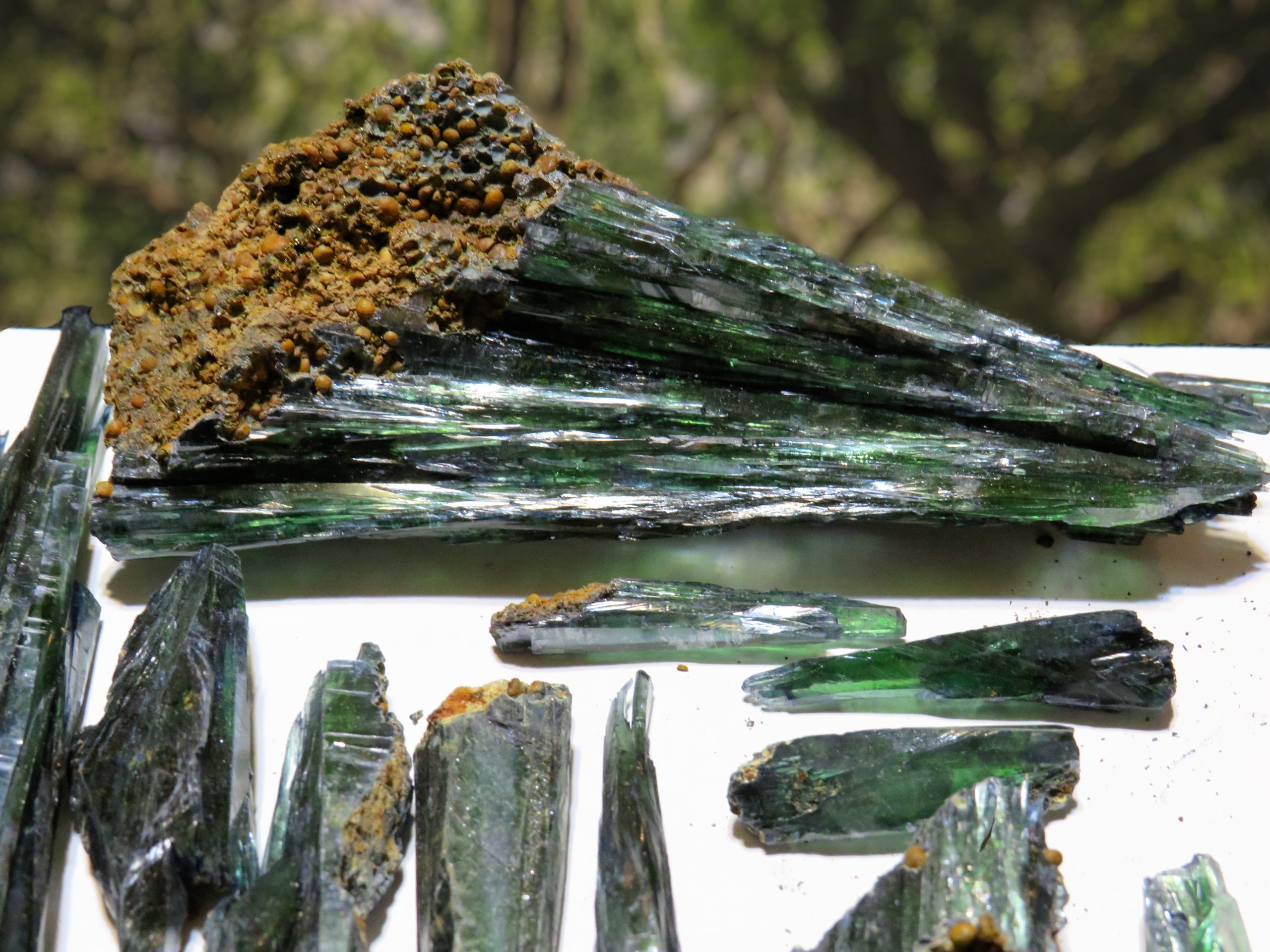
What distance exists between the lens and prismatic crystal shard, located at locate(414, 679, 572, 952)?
1426 mm

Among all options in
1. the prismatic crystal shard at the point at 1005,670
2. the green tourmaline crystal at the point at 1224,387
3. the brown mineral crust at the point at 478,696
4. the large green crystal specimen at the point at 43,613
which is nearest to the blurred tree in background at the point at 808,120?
the green tourmaline crystal at the point at 1224,387

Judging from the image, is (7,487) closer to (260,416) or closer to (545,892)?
(260,416)

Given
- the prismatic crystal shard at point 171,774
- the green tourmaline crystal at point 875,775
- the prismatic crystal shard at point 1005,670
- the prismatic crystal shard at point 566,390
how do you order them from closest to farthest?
1. the prismatic crystal shard at point 171,774
2. the green tourmaline crystal at point 875,775
3. the prismatic crystal shard at point 1005,670
4. the prismatic crystal shard at point 566,390

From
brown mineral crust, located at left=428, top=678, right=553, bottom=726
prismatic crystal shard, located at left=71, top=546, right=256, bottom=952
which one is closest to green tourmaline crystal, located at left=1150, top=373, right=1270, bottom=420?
brown mineral crust, located at left=428, top=678, right=553, bottom=726

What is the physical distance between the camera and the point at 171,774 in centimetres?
151

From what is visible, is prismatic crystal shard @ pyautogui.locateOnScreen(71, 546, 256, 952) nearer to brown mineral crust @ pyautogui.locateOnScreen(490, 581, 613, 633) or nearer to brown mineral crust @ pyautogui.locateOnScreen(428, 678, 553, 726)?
brown mineral crust @ pyautogui.locateOnScreen(428, 678, 553, 726)

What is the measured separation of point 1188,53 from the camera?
130 inches

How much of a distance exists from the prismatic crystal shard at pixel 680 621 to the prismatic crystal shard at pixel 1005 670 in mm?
64

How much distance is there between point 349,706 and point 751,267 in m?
1.04

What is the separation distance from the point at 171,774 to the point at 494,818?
1.54 feet

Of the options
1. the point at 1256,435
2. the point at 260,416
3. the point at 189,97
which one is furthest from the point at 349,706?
the point at 189,97

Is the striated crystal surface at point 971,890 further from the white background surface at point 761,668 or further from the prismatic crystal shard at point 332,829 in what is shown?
the prismatic crystal shard at point 332,829

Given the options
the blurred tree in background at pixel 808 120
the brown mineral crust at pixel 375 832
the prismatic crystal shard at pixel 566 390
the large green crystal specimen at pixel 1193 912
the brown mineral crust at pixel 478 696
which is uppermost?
the blurred tree in background at pixel 808 120

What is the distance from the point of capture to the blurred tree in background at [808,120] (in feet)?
11.0
